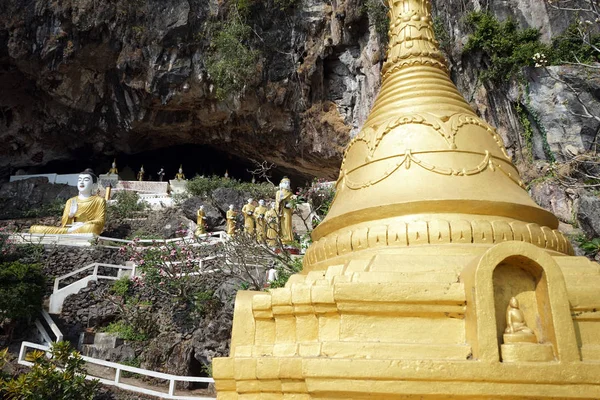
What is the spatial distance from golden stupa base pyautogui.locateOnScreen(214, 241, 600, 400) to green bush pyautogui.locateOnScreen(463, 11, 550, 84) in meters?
13.3

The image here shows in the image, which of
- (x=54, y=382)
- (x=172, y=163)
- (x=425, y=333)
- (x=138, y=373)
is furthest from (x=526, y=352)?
(x=172, y=163)

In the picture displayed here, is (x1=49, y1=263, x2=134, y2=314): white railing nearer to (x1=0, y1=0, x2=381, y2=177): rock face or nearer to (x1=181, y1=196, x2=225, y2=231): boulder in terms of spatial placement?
(x1=181, y1=196, x2=225, y2=231): boulder

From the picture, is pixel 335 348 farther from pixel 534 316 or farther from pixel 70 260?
pixel 70 260

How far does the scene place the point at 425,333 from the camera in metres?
2.35

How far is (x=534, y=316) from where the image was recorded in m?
2.34

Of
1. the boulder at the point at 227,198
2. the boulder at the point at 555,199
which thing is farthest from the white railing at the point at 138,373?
the boulder at the point at 227,198

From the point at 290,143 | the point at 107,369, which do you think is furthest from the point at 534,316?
the point at 290,143

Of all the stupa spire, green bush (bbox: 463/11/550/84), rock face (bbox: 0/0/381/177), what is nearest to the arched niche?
the stupa spire

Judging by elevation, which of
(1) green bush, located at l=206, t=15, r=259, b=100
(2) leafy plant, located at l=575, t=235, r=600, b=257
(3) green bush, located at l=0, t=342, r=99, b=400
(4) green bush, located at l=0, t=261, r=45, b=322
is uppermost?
(1) green bush, located at l=206, t=15, r=259, b=100

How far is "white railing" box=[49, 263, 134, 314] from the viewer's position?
10.5 meters

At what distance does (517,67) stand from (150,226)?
44.6 feet

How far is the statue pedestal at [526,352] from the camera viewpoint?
2.14 metres

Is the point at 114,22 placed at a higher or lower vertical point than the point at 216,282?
higher

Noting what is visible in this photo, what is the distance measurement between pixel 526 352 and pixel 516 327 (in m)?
0.14
